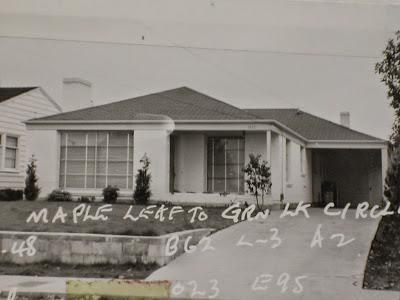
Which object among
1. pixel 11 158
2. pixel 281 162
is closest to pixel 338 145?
pixel 281 162

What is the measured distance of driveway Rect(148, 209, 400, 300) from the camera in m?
5.87

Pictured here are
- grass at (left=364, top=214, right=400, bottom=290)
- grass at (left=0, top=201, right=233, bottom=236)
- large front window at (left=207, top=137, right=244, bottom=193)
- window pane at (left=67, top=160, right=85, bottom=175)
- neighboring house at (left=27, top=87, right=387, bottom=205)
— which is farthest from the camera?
window pane at (left=67, top=160, right=85, bottom=175)

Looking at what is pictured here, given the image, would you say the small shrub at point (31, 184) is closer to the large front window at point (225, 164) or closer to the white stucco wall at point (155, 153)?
the white stucco wall at point (155, 153)

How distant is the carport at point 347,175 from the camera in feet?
30.9

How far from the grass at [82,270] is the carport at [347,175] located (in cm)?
305

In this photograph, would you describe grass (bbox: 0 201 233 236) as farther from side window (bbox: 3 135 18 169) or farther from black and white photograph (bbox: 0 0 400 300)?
side window (bbox: 3 135 18 169)

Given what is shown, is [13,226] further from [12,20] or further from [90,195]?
[90,195]

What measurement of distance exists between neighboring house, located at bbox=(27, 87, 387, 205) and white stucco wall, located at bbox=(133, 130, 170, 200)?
2 centimetres

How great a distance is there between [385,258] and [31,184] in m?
8.06

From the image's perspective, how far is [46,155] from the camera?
42.3 ft

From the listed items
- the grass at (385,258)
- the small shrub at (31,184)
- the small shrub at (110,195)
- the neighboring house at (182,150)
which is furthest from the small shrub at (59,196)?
the grass at (385,258)

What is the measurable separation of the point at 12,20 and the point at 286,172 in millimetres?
7606

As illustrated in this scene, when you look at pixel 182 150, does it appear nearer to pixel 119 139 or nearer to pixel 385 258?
pixel 119 139

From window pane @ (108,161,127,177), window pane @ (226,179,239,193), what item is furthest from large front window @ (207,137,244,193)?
window pane @ (108,161,127,177)
